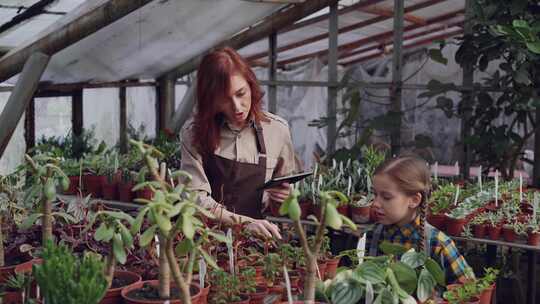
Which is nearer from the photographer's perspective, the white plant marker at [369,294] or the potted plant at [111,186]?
the white plant marker at [369,294]

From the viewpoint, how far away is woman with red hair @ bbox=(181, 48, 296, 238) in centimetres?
268

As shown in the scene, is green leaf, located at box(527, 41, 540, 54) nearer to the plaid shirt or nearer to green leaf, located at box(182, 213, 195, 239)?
the plaid shirt

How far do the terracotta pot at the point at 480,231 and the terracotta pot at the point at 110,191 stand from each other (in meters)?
2.33

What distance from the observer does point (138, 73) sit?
6609 mm

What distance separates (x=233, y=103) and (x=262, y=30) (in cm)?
372

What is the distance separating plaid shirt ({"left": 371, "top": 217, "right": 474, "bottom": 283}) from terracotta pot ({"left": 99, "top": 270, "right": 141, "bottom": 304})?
86cm

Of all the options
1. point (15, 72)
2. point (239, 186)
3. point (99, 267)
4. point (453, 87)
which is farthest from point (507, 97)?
point (99, 267)

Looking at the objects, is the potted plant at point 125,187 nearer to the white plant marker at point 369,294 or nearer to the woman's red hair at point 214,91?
the woman's red hair at point 214,91

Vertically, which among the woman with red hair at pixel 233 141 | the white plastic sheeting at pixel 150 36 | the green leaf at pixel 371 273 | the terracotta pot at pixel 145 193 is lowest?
the green leaf at pixel 371 273

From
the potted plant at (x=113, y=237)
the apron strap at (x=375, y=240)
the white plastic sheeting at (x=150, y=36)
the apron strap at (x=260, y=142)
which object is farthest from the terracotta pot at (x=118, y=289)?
the white plastic sheeting at (x=150, y=36)

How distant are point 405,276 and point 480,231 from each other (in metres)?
2.11

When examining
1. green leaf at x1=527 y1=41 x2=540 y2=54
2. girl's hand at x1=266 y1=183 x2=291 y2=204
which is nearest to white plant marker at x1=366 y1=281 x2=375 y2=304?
girl's hand at x1=266 y1=183 x2=291 y2=204

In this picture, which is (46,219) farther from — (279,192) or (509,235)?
(509,235)

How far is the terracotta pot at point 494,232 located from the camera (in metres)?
3.60
